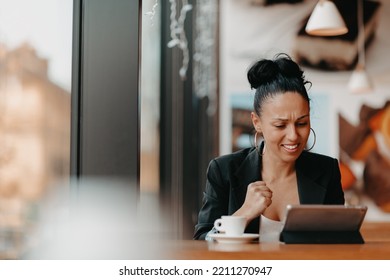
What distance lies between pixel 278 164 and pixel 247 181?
157mm

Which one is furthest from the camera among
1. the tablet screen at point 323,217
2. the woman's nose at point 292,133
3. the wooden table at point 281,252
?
the woman's nose at point 292,133

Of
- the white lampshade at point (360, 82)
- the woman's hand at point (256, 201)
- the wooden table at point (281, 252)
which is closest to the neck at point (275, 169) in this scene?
the woman's hand at point (256, 201)

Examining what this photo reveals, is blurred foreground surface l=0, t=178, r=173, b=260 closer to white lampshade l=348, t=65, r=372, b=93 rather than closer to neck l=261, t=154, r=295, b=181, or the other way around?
neck l=261, t=154, r=295, b=181

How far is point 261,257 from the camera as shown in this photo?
1.18 m

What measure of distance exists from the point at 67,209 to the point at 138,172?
0.20 m

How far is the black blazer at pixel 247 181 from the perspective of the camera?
208 cm

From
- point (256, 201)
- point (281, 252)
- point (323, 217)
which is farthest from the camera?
point (256, 201)

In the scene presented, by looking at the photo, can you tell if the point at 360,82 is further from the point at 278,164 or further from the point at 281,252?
the point at 281,252

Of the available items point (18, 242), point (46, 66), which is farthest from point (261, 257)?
point (46, 66)

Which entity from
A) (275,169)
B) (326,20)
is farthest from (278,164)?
(326,20)

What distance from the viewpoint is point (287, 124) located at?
6.82 ft

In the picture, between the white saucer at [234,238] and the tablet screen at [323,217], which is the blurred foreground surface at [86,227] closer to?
the white saucer at [234,238]

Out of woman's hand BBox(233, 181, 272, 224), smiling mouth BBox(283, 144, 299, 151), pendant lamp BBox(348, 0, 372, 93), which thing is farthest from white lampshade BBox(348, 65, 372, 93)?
woman's hand BBox(233, 181, 272, 224)

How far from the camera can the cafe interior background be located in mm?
1247
